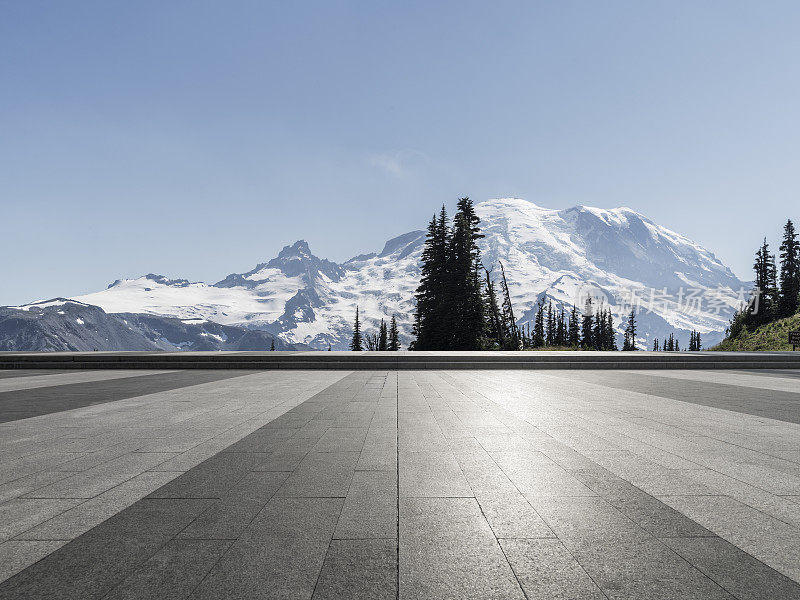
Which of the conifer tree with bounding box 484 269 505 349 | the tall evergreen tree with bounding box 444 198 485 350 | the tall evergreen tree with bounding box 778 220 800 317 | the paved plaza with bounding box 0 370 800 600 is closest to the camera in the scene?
the paved plaza with bounding box 0 370 800 600

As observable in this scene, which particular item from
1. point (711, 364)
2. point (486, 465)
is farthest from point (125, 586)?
point (711, 364)

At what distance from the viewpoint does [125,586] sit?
287cm

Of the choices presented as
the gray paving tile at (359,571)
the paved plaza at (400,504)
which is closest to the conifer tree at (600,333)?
the paved plaza at (400,504)

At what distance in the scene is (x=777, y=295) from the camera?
6769 cm

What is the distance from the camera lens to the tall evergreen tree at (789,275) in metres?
64.0

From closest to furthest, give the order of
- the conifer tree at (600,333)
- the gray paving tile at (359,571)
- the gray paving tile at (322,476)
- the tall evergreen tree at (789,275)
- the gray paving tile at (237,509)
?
the gray paving tile at (359,571) → the gray paving tile at (237,509) → the gray paving tile at (322,476) → the tall evergreen tree at (789,275) → the conifer tree at (600,333)

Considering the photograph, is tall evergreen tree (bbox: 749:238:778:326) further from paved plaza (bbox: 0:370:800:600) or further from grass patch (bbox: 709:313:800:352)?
paved plaza (bbox: 0:370:800:600)

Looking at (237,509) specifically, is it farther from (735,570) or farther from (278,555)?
(735,570)

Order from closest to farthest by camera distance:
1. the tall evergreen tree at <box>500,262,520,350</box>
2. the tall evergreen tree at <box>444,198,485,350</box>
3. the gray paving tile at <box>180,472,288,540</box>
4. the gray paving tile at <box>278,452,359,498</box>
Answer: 1. the gray paving tile at <box>180,472,288,540</box>
2. the gray paving tile at <box>278,452,359,498</box>
3. the tall evergreen tree at <box>444,198,485,350</box>
4. the tall evergreen tree at <box>500,262,520,350</box>

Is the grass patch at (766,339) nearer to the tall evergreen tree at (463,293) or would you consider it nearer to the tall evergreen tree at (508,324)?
the tall evergreen tree at (508,324)

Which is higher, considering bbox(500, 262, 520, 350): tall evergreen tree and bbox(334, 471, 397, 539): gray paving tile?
bbox(500, 262, 520, 350): tall evergreen tree

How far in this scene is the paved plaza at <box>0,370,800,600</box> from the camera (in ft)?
9.71

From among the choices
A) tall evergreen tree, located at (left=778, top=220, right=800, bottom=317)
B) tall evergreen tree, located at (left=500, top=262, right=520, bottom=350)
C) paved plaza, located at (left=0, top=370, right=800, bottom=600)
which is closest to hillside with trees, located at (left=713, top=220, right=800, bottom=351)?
tall evergreen tree, located at (left=778, top=220, right=800, bottom=317)

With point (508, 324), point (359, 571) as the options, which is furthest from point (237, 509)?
point (508, 324)
